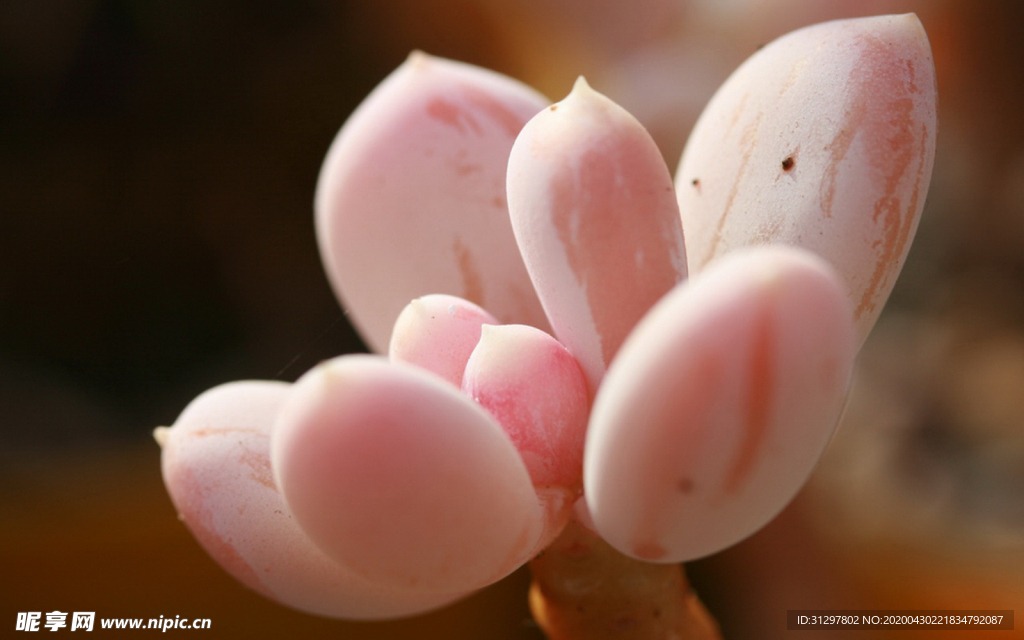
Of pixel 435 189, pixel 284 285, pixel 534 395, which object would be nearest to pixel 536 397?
pixel 534 395

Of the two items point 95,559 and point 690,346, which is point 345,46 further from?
point 690,346

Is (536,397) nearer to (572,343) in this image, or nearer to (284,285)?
(572,343)

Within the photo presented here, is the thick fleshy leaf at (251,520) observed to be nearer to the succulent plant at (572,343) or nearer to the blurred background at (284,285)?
the succulent plant at (572,343)

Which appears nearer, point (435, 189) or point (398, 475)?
point (398, 475)

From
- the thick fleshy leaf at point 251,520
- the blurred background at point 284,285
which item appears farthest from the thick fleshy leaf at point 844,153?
the blurred background at point 284,285

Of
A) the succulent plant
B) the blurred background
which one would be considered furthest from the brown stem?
the blurred background
